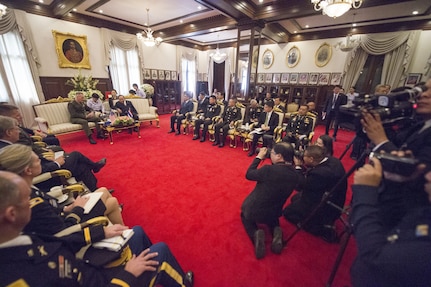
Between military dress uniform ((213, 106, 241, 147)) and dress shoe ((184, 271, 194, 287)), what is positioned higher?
military dress uniform ((213, 106, 241, 147))

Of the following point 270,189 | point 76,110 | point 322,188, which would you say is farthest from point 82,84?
point 322,188

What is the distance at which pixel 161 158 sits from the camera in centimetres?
371

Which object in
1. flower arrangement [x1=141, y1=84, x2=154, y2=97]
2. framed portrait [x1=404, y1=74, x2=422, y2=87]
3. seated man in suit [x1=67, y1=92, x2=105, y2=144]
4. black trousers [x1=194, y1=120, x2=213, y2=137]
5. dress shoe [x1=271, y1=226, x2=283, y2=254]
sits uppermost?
framed portrait [x1=404, y1=74, x2=422, y2=87]

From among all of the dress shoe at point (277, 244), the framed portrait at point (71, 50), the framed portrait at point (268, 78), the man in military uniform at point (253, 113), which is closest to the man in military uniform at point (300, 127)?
the man in military uniform at point (253, 113)

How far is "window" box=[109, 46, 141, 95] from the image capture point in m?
6.74

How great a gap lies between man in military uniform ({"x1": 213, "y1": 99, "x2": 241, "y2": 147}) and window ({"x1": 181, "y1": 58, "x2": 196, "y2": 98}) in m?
5.51

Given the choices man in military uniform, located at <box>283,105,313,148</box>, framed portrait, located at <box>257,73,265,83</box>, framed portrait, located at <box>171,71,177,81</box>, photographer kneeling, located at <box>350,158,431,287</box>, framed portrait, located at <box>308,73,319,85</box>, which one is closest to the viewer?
photographer kneeling, located at <box>350,158,431,287</box>

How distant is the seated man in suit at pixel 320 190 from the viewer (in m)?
1.75

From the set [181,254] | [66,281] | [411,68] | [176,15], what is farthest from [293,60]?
[66,281]

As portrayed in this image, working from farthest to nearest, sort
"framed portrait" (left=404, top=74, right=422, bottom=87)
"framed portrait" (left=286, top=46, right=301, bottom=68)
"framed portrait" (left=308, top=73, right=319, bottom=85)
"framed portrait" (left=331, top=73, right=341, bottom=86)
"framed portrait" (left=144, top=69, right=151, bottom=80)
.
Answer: "framed portrait" (left=144, top=69, right=151, bottom=80), "framed portrait" (left=286, top=46, right=301, bottom=68), "framed portrait" (left=308, top=73, right=319, bottom=85), "framed portrait" (left=331, top=73, right=341, bottom=86), "framed portrait" (left=404, top=74, right=422, bottom=87)

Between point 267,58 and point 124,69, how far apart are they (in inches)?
234

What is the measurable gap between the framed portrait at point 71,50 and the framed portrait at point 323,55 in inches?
318

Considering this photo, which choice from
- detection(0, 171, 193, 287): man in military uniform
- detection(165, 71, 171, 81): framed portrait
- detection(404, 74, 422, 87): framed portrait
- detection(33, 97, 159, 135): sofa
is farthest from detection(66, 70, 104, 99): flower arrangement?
detection(404, 74, 422, 87): framed portrait

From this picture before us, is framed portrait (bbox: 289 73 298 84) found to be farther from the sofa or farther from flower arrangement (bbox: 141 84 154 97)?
the sofa
